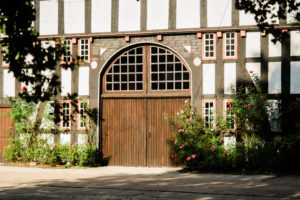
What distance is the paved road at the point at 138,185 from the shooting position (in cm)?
875

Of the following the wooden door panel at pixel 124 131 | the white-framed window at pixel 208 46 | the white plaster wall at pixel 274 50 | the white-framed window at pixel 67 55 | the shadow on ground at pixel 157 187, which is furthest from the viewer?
the wooden door panel at pixel 124 131


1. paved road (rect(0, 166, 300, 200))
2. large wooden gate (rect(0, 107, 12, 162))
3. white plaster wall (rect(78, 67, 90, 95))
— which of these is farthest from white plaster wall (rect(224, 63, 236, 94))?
large wooden gate (rect(0, 107, 12, 162))

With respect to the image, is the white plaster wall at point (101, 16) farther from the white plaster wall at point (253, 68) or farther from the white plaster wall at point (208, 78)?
the white plaster wall at point (253, 68)

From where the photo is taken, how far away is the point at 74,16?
49.6 ft

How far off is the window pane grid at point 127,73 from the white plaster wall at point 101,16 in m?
1.12

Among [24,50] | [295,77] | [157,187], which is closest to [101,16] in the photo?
[295,77]

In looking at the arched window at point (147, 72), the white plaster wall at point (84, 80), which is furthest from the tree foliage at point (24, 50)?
the white plaster wall at point (84, 80)

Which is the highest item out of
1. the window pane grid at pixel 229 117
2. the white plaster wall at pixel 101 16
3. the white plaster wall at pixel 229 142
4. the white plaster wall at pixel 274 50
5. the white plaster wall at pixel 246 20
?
the white plaster wall at pixel 101 16

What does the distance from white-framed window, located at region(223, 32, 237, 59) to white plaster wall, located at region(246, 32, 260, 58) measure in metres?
0.39

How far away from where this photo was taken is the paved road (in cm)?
875

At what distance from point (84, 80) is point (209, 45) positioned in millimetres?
4255

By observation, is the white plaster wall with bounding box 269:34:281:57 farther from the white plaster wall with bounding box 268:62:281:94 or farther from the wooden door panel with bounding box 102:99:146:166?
the wooden door panel with bounding box 102:99:146:166

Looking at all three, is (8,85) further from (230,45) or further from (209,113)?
(230,45)

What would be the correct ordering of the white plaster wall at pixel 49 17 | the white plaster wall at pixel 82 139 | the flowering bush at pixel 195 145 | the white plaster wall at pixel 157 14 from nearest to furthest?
1. the flowering bush at pixel 195 145
2. the white plaster wall at pixel 157 14
3. the white plaster wall at pixel 82 139
4. the white plaster wall at pixel 49 17
